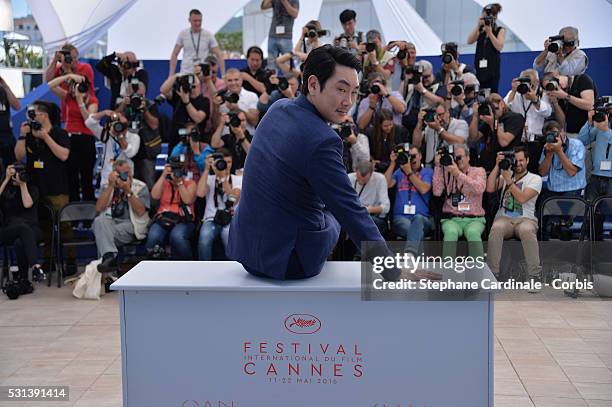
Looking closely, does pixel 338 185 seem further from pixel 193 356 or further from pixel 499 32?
pixel 499 32

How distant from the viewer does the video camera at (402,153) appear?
6121mm

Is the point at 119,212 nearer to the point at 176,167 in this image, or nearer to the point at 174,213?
the point at 174,213

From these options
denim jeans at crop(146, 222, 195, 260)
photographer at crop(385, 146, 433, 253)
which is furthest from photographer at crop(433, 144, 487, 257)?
denim jeans at crop(146, 222, 195, 260)

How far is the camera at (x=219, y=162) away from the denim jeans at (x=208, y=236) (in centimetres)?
47

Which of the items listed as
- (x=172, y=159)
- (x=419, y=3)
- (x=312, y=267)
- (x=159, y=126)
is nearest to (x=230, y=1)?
(x=419, y=3)

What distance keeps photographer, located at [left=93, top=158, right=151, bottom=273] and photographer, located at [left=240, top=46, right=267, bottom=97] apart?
5.24 ft

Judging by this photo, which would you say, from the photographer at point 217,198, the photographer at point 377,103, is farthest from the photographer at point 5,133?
the photographer at point 377,103

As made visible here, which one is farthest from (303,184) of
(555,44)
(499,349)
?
(555,44)

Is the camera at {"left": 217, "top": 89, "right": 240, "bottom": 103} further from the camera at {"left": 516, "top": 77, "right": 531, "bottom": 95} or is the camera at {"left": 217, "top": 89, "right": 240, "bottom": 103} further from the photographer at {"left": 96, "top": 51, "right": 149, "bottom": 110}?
the camera at {"left": 516, "top": 77, "right": 531, "bottom": 95}

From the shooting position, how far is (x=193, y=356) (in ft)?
9.05

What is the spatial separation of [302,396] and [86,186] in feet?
16.1

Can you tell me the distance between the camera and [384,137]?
258 inches

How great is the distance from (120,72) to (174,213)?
2.05 m

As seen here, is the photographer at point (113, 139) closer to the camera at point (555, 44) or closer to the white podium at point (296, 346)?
the camera at point (555, 44)
